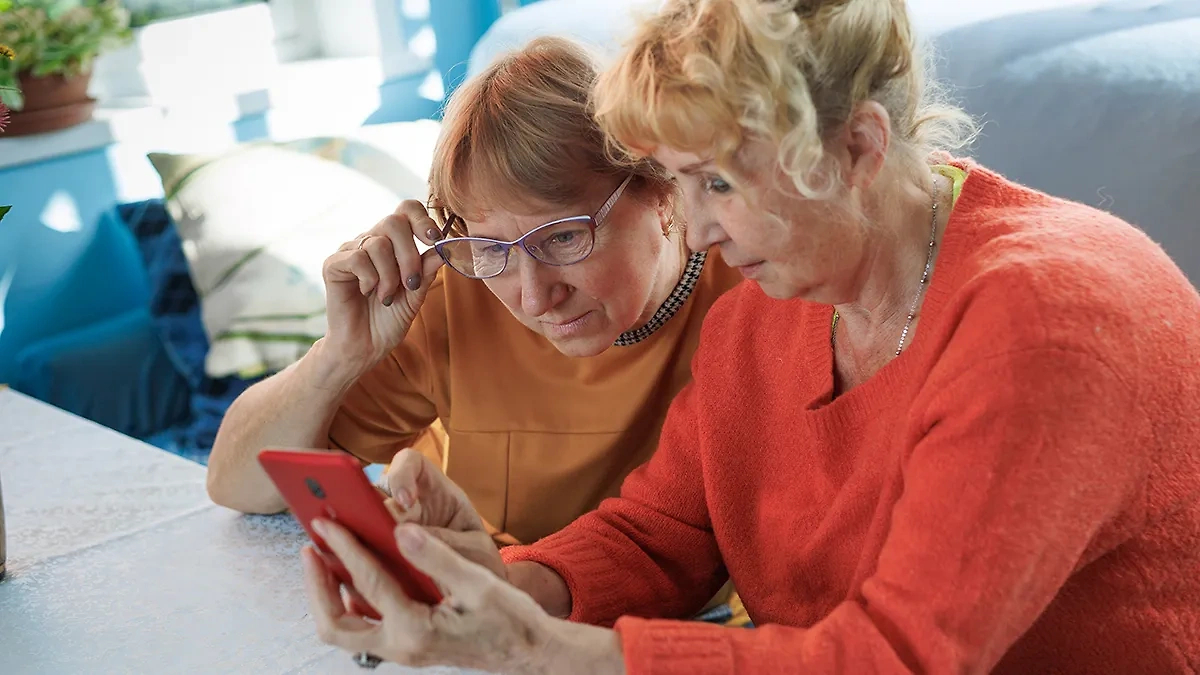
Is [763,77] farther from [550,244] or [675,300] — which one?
[675,300]

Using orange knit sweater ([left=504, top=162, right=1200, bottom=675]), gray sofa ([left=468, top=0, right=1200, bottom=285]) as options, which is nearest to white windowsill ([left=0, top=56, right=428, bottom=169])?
gray sofa ([left=468, top=0, right=1200, bottom=285])

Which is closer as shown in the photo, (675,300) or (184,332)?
(675,300)

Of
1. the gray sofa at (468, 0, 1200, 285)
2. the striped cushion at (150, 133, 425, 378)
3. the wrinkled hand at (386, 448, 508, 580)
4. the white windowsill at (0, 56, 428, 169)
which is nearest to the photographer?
the wrinkled hand at (386, 448, 508, 580)

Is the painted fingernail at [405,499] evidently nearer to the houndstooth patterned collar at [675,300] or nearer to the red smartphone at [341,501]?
the red smartphone at [341,501]

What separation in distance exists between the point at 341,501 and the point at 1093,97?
1409 mm

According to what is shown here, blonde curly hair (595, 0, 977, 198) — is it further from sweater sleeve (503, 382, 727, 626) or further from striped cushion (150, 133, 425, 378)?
striped cushion (150, 133, 425, 378)

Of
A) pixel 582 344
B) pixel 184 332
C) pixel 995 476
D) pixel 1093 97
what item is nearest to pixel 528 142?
pixel 582 344

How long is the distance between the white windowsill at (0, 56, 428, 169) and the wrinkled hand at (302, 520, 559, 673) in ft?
6.81

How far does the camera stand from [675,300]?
4.74 ft

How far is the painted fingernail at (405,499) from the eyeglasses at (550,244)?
0.33m

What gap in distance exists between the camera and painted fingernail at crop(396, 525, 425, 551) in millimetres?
877

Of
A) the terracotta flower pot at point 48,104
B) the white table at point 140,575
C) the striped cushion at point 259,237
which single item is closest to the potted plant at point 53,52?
the terracotta flower pot at point 48,104

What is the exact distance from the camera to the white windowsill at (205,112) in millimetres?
2660

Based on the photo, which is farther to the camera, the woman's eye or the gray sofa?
the gray sofa
